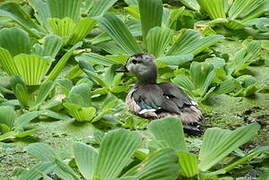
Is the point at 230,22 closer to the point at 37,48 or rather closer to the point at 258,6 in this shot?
the point at 258,6

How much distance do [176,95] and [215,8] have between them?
1129mm

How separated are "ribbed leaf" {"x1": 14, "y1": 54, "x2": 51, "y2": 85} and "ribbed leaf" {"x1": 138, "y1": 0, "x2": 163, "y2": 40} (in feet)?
2.14

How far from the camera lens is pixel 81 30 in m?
3.94

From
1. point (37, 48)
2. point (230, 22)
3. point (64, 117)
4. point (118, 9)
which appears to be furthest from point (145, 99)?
point (118, 9)

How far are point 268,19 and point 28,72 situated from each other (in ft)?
4.68

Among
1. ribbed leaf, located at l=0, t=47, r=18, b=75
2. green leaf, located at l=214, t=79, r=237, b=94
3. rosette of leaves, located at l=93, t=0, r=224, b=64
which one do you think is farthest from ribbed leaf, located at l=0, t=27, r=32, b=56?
green leaf, located at l=214, t=79, r=237, b=94

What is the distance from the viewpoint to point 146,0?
156 inches

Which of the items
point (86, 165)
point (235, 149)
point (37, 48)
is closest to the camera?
point (86, 165)

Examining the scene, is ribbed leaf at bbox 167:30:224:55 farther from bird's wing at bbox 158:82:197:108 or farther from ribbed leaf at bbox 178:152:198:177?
ribbed leaf at bbox 178:152:198:177

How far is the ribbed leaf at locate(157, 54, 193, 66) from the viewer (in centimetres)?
359

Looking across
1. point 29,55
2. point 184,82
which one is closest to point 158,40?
point 184,82

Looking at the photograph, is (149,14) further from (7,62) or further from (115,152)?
(115,152)

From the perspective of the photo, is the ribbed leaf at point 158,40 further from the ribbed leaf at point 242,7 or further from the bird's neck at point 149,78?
the ribbed leaf at point 242,7

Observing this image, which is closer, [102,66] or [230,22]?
[102,66]
